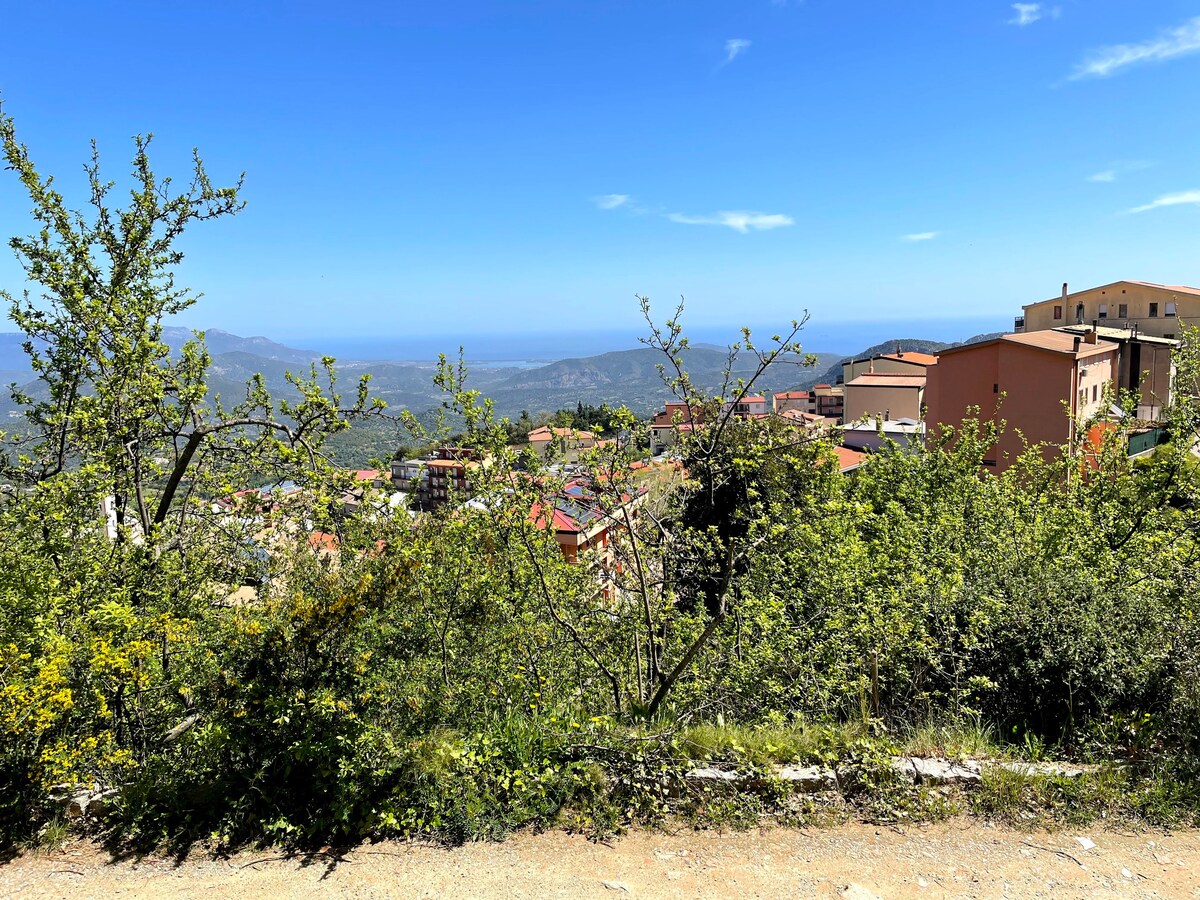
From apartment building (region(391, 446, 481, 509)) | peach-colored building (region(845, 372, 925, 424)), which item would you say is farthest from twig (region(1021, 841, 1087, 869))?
peach-colored building (region(845, 372, 925, 424))

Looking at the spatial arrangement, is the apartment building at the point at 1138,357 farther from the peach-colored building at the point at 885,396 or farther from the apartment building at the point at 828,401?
the apartment building at the point at 828,401

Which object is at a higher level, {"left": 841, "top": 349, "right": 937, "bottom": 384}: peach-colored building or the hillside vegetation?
{"left": 841, "top": 349, "right": 937, "bottom": 384}: peach-colored building

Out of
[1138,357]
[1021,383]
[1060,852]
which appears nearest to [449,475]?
[1060,852]

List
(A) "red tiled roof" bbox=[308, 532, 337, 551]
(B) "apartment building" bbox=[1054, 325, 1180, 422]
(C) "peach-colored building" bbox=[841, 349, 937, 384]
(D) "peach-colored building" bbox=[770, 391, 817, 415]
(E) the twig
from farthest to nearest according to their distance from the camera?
(D) "peach-colored building" bbox=[770, 391, 817, 415]
(C) "peach-colored building" bbox=[841, 349, 937, 384]
(B) "apartment building" bbox=[1054, 325, 1180, 422]
(A) "red tiled roof" bbox=[308, 532, 337, 551]
(E) the twig

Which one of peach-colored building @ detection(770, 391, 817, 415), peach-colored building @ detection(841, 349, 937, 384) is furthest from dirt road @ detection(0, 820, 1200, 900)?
peach-colored building @ detection(770, 391, 817, 415)

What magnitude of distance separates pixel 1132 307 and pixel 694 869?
5667 centimetres

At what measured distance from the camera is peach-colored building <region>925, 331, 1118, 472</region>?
23125 millimetres

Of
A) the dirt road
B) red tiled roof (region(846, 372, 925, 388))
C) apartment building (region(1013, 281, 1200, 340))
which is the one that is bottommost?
the dirt road

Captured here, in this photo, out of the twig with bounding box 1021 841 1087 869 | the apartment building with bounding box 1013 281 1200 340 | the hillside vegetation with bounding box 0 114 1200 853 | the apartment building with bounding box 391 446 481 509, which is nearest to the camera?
the twig with bounding box 1021 841 1087 869

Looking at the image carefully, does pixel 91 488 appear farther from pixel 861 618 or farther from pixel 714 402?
pixel 861 618

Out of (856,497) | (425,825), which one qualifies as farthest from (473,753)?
(856,497)

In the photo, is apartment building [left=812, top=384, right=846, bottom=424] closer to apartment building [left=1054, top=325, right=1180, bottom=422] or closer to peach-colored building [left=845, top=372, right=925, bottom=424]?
peach-colored building [left=845, top=372, right=925, bottom=424]

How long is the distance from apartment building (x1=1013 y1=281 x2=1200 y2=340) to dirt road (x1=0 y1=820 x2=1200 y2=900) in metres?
47.2

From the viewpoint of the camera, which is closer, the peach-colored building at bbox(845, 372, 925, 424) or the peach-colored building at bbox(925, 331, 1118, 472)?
the peach-colored building at bbox(925, 331, 1118, 472)
